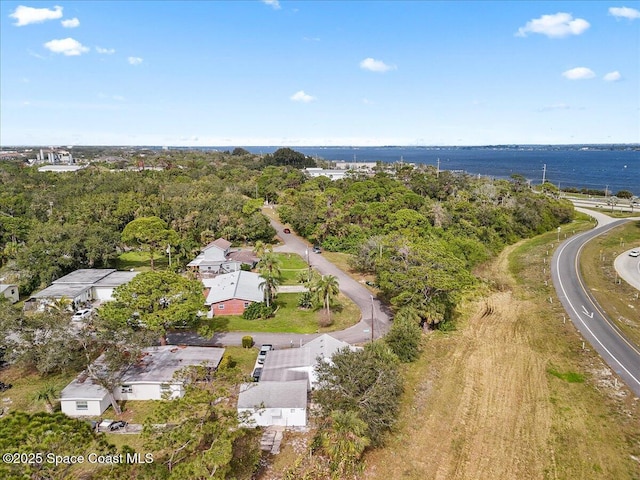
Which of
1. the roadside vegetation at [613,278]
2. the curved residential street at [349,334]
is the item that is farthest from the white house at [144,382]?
the roadside vegetation at [613,278]

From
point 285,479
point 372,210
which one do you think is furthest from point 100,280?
point 372,210

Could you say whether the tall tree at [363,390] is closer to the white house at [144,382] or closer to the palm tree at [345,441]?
the palm tree at [345,441]

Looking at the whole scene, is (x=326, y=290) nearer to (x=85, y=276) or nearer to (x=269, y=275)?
(x=269, y=275)

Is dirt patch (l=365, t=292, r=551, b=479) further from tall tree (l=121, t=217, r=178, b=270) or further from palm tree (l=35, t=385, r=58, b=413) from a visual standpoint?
tall tree (l=121, t=217, r=178, b=270)

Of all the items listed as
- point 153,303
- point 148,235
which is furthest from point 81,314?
point 148,235

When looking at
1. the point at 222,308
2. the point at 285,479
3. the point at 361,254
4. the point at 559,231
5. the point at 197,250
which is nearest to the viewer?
the point at 285,479

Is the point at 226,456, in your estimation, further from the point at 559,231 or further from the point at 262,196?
the point at 262,196

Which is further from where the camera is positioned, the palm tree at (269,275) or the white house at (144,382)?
the palm tree at (269,275)
